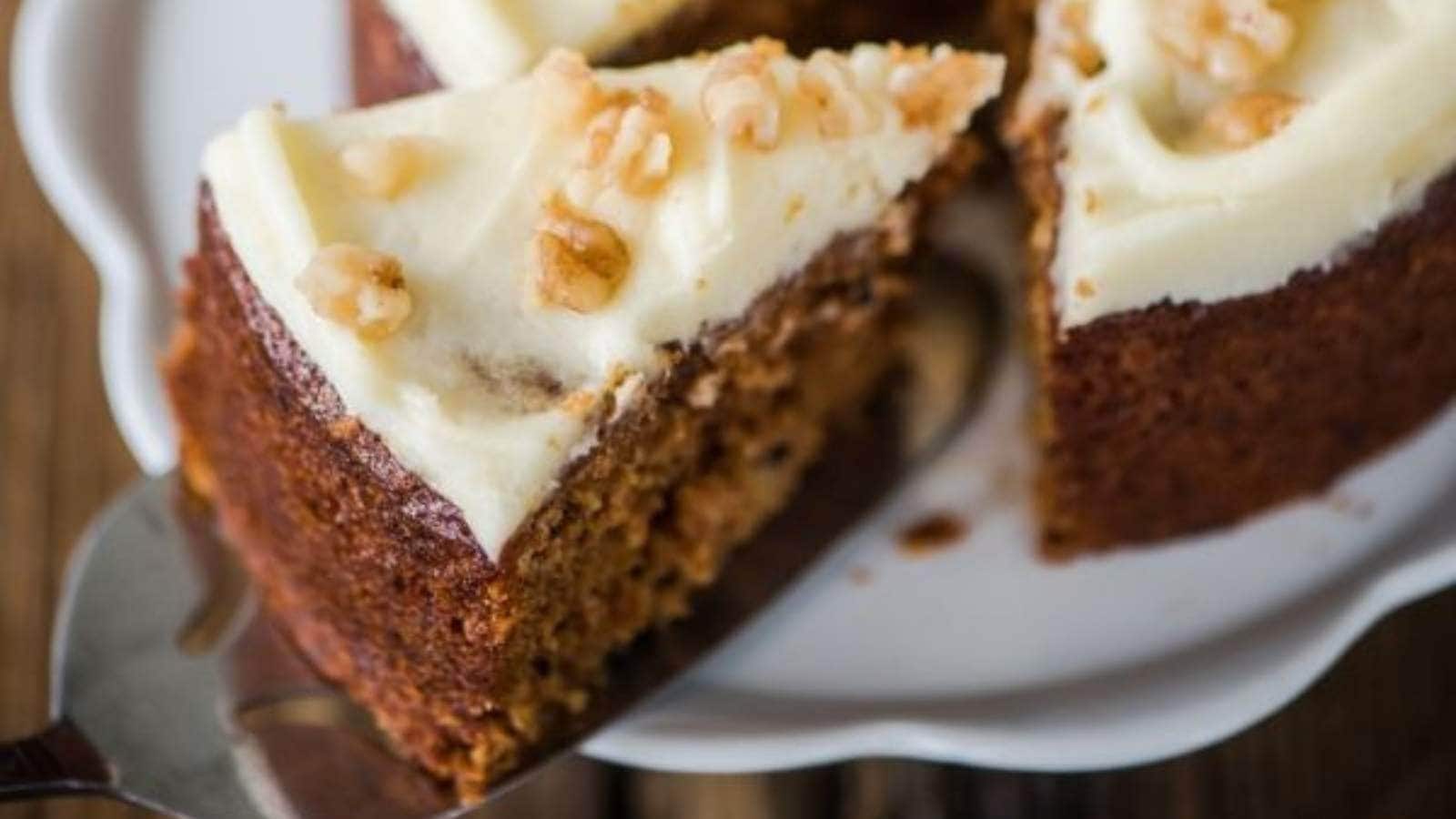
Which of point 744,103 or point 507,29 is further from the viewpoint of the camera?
point 507,29

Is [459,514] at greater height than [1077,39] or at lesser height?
lesser

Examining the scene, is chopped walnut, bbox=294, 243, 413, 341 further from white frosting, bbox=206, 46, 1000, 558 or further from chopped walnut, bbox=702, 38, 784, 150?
chopped walnut, bbox=702, 38, 784, 150

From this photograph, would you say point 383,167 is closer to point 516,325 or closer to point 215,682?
point 516,325

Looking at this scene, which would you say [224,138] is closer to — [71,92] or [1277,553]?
[71,92]

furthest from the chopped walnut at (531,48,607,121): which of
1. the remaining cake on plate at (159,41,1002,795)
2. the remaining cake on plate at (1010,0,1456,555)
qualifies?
the remaining cake on plate at (1010,0,1456,555)

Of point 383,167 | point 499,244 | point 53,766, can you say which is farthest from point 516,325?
point 53,766

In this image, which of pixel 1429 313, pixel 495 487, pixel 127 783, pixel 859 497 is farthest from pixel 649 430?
pixel 1429 313

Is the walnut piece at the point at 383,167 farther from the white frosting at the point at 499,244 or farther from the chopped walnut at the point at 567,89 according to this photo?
the chopped walnut at the point at 567,89
